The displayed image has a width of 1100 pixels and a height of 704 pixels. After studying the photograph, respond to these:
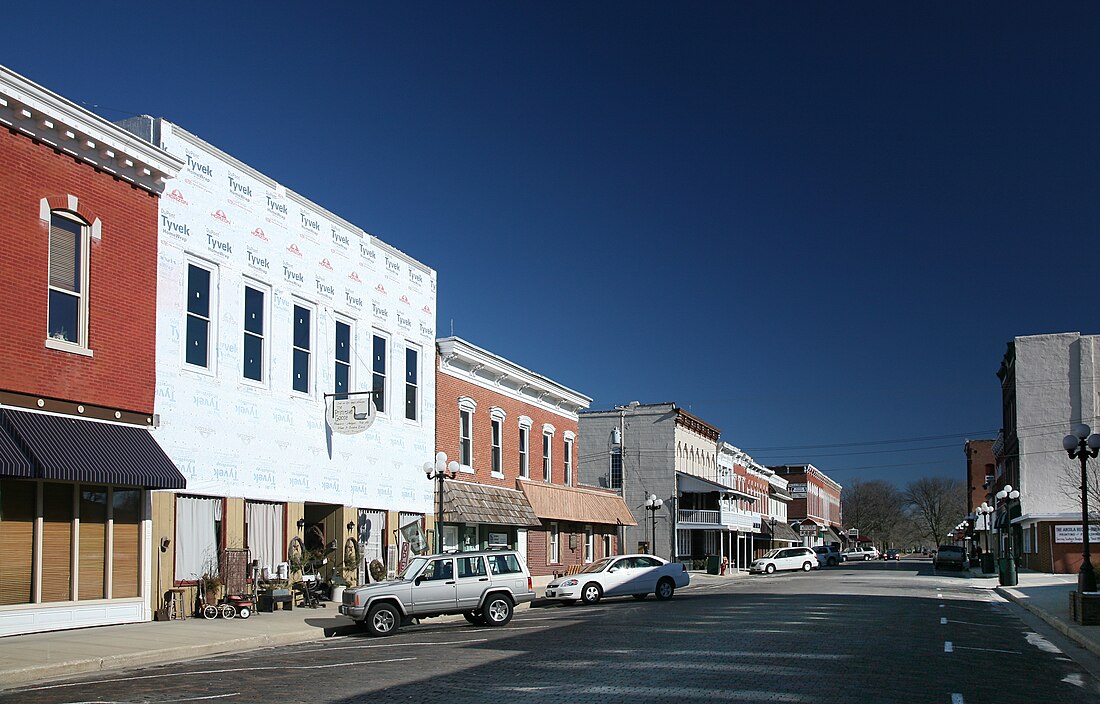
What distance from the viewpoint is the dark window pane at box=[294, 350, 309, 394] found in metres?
28.0

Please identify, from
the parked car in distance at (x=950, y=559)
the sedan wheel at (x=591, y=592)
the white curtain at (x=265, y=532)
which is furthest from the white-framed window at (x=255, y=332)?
the parked car in distance at (x=950, y=559)

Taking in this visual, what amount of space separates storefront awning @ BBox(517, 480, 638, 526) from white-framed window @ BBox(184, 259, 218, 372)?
1864cm

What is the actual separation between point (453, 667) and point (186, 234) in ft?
43.8

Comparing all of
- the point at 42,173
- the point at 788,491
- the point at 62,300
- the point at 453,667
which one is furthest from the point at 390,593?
the point at 788,491

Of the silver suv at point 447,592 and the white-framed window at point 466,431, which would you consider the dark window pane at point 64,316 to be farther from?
the white-framed window at point 466,431

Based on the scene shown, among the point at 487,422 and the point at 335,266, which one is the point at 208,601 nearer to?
the point at 335,266

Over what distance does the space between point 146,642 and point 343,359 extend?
13.0 metres

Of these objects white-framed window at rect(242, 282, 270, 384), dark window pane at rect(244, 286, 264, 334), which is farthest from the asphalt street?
dark window pane at rect(244, 286, 264, 334)

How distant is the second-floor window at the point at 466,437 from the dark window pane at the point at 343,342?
7550mm

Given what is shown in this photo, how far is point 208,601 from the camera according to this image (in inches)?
915

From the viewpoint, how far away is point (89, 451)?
19766mm

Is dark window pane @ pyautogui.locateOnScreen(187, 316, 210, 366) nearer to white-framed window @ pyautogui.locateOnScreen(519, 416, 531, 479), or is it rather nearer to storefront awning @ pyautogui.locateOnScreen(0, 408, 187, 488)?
storefront awning @ pyautogui.locateOnScreen(0, 408, 187, 488)

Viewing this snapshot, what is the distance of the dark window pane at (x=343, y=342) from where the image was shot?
29994 mm

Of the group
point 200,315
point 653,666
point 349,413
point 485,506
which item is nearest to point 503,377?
point 485,506
